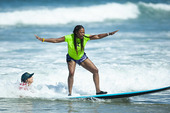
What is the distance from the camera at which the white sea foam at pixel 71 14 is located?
87.4 feet

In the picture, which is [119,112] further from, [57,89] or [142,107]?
[57,89]

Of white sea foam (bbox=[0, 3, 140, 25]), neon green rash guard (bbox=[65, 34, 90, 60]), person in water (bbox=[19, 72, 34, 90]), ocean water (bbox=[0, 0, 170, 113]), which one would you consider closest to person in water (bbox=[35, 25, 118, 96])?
neon green rash guard (bbox=[65, 34, 90, 60])

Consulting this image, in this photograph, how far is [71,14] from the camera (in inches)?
1191

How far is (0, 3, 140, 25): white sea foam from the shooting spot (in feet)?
87.4

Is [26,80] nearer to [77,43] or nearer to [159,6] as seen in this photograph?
[77,43]

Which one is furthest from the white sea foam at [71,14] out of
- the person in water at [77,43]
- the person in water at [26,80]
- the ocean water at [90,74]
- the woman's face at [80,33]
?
the woman's face at [80,33]

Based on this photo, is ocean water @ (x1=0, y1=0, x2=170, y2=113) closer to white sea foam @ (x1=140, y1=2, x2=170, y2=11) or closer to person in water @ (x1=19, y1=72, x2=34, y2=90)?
person in water @ (x1=19, y1=72, x2=34, y2=90)

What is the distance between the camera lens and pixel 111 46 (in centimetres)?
1428

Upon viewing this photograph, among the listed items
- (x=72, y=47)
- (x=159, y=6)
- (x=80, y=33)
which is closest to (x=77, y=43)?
(x=72, y=47)

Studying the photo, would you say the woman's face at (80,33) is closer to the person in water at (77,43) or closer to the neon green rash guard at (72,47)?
the person in water at (77,43)

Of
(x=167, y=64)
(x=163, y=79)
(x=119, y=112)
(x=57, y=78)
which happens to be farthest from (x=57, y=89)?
(x=167, y=64)

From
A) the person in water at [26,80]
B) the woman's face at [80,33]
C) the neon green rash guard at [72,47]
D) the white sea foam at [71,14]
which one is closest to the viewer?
the woman's face at [80,33]

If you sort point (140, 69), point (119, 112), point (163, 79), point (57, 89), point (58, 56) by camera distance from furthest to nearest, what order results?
point (58, 56)
point (140, 69)
point (163, 79)
point (57, 89)
point (119, 112)

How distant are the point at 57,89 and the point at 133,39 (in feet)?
30.6
